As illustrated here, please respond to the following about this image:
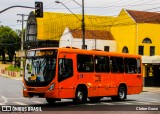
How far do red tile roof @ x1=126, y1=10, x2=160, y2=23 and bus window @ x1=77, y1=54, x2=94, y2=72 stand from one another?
117 feet

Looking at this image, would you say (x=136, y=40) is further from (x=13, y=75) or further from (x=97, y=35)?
(x=13, y=75)

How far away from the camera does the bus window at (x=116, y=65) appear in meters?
25.9

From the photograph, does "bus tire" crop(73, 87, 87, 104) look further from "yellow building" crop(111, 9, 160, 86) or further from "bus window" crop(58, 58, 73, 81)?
"yellow building" crop(111, 9, 160, 86)

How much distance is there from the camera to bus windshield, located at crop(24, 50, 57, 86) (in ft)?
71.1

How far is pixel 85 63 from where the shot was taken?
933 inches

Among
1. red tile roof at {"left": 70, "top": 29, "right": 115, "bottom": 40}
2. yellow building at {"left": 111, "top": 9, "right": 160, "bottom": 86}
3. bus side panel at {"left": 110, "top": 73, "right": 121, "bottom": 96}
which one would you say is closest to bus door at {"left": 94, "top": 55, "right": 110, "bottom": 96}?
bus side panel at {"left": 110, "top": 73, "right": 121, "bottom": 96}

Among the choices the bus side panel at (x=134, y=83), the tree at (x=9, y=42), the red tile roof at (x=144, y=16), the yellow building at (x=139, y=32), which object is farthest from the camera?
the tree at (x=9, y=42)

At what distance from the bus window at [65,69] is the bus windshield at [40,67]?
0.38 m

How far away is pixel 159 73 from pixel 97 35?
23429mm

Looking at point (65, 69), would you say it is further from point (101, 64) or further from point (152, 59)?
point (152, 59)

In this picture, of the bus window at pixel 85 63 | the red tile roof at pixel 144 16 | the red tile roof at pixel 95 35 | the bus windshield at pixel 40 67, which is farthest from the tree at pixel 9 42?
the bus windshield at pixel 40 67

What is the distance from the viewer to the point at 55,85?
70.6 feet

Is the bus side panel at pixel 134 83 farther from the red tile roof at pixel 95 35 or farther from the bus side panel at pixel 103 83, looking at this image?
the red tile roof at pixel 95 35

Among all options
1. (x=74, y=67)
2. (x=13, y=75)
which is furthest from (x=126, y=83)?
(x=13, y=75)
